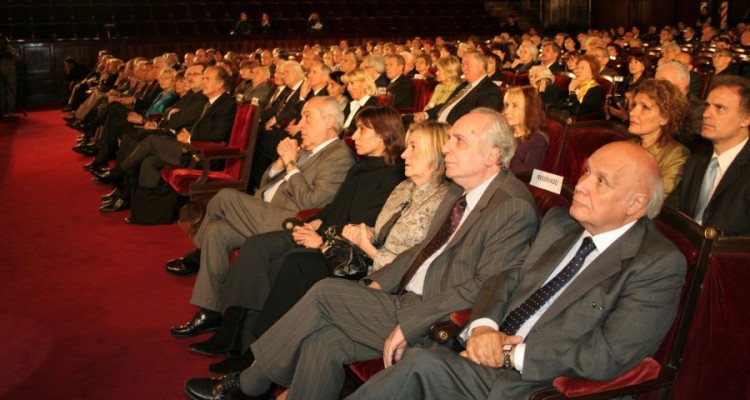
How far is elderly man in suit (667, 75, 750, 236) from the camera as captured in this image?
2783 millimetres

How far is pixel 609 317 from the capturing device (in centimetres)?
201

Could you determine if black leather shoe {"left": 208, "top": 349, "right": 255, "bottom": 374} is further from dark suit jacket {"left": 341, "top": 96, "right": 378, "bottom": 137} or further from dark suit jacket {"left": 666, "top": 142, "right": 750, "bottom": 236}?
dark suit jacket {"left": 341, "top": 96, "right": 378, "bottom": 137}

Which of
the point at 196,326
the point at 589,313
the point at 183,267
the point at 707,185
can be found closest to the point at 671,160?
the point at 707,185

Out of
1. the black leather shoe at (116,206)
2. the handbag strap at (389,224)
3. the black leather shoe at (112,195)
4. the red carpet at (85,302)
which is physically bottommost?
the red carpet at (85,302)

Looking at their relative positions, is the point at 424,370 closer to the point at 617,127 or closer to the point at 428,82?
the point at 617,127

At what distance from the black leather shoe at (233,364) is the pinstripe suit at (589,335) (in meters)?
1.23

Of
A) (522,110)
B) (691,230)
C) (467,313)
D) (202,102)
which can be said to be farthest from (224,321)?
(202,102)

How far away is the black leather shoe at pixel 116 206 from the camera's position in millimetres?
6160

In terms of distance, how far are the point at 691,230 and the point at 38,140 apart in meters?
9.59

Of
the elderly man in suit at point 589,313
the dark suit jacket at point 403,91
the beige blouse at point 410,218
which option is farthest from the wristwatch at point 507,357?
the dark suit jacket at point 403,91

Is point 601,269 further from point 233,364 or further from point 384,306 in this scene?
point 233,364

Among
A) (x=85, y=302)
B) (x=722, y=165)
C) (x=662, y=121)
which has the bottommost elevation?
(x=85, y=302)

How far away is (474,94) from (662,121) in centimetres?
284

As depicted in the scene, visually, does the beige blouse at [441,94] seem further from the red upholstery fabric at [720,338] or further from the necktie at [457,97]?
the red upholstery fabric at [720,338]
